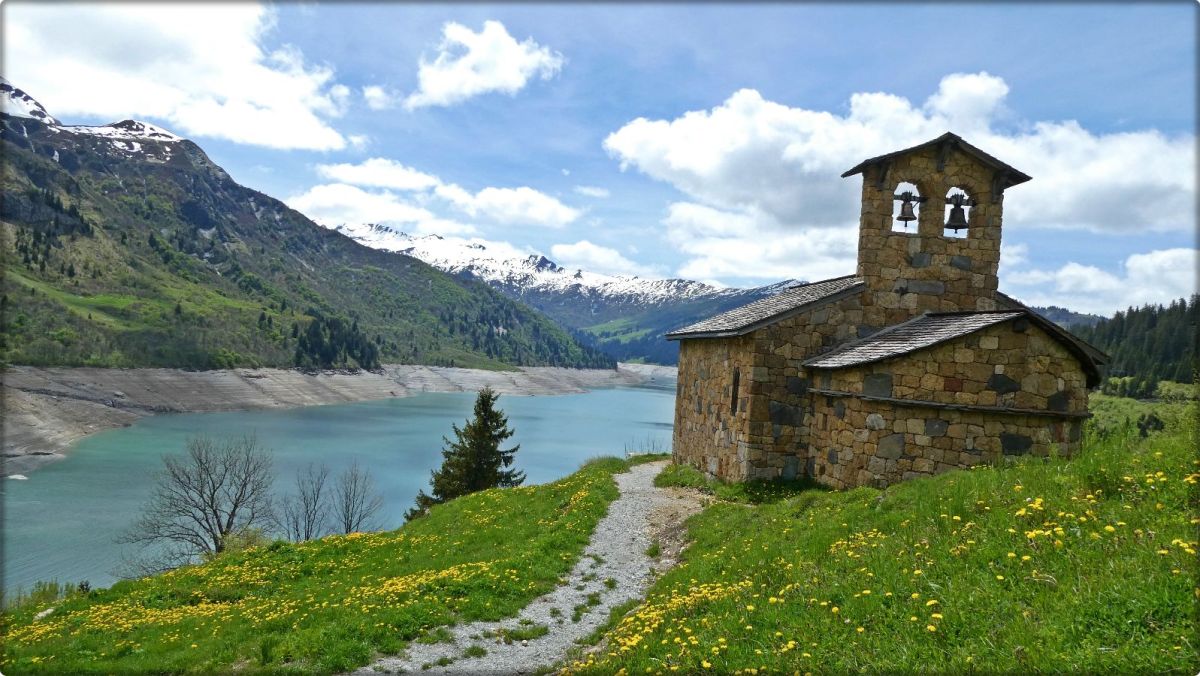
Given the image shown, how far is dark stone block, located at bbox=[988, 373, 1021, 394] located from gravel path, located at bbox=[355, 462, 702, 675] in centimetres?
748

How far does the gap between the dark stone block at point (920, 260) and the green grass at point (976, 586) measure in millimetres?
7692

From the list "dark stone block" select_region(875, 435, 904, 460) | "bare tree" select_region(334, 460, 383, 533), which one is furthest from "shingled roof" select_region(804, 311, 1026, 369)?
"bare tree" select_region(334, 460, 383, 533)

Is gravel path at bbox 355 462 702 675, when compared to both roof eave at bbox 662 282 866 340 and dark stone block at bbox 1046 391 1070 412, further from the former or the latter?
dark stone block at bbox 1046 391 1070 412

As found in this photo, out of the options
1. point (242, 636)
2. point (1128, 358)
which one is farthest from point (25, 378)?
point (1128, 358)

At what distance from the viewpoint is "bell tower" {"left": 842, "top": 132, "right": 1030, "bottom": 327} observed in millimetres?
16922

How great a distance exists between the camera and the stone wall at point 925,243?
1695 cm

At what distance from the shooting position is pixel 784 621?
679cm

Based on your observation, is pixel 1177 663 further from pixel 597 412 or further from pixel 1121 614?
pixel 597 412

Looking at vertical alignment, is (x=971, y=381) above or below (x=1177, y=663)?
above

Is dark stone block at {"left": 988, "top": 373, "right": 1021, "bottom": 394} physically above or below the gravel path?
above

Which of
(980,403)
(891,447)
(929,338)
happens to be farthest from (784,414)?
(980,403)

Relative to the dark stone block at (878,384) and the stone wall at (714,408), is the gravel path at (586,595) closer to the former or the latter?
the stone wall at (714,408)

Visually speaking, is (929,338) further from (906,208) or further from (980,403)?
(906,208)

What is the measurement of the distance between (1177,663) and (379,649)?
28.5 ft
